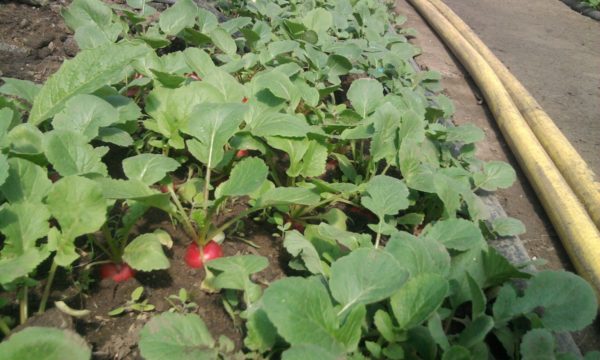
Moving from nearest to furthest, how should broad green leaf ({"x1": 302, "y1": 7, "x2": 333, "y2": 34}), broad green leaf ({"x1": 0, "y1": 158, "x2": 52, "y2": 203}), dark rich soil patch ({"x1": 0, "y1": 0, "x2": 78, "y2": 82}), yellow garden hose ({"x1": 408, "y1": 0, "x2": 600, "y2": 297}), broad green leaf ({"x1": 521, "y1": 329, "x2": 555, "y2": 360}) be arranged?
broad green leaf ({"x1": 521, "y1": 329, "x2": 555, "y2": 360}) < broad green leaf ({"x1": 0, "y1": 158, "x2": 52, "y2": 203}) < yellow garden hose ({"x1": 408, "y1": 0, "x2": 600, "y2": 297}) < dark rich soil patch ({"x1": 0, "y1": 0, "x2": 78, "y2": 82}) < broad green leaf ({"x1": 302, "y1": 7, "x2": 333, "y2": 34})

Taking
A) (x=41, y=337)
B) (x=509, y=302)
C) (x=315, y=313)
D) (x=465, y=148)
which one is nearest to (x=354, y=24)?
(x=465, y=148)

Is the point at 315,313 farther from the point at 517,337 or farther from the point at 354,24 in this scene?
the point at 354,24

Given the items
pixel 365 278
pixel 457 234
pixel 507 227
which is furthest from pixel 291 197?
pixel 507 227

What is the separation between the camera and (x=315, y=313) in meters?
1.13

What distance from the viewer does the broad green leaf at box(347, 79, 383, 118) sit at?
7.38 ft

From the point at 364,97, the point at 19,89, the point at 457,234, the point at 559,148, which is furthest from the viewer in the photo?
the point at 559,148

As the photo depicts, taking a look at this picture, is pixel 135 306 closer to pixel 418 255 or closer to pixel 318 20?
pixel 418 255

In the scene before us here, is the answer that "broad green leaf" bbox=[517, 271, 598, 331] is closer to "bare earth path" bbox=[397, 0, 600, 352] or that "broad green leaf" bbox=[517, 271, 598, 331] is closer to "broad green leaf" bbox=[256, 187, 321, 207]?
"bare earth path" bbox=[397, 0, 600, 352]

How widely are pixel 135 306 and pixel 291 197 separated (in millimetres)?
516

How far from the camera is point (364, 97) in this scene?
2.27 m

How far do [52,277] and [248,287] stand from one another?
501 millimetres

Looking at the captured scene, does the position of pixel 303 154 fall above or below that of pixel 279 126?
below

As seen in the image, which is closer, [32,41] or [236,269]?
[236,269]

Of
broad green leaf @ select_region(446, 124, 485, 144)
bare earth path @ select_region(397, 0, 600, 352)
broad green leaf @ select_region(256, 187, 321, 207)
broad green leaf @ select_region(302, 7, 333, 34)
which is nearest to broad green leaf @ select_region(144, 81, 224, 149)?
broad green leaf @ select_region(256, 187, 321, 207)
